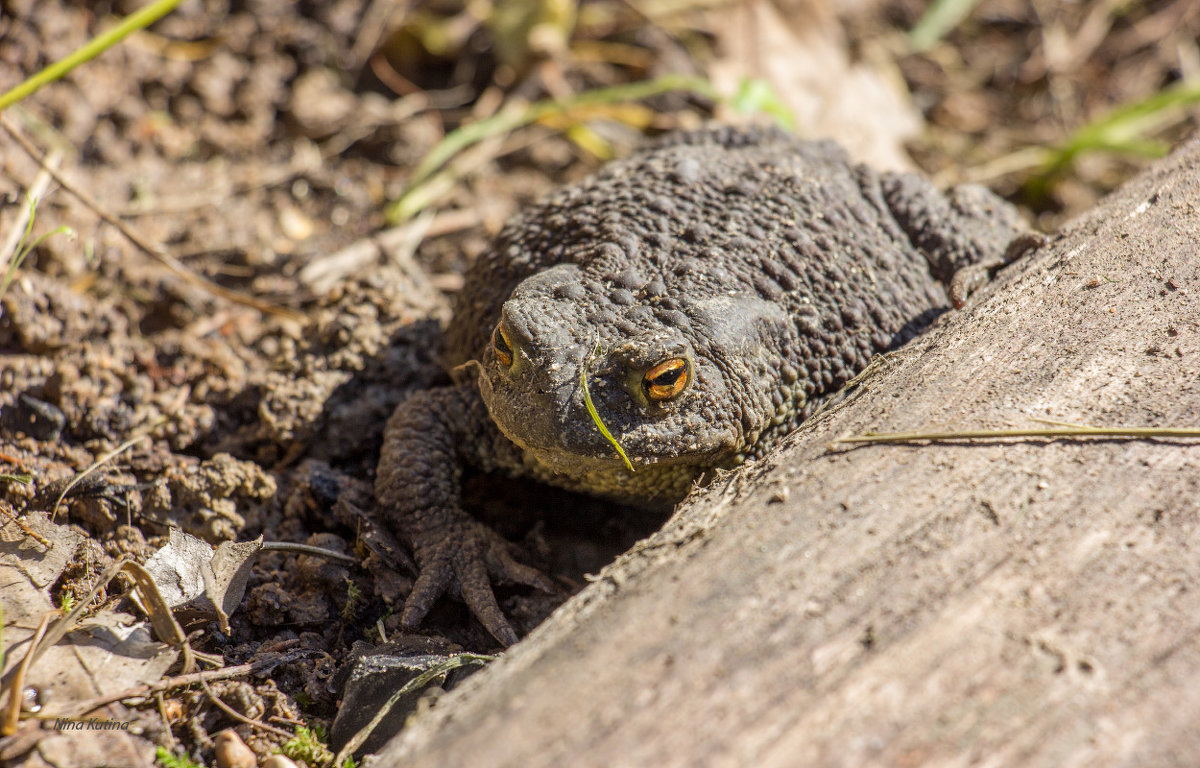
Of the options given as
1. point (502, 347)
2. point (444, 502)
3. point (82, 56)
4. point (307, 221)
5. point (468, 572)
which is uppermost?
point (82, 56)

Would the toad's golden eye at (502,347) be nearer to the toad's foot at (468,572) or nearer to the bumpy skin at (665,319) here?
the bumpy skin at (665,319)

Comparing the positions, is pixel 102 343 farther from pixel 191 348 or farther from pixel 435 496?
pixel 435 496

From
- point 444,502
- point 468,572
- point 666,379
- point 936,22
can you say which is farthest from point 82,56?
point 936,22

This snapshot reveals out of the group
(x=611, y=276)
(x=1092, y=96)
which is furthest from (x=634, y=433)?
(x=1092, y=96)

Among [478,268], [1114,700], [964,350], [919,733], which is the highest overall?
[478,268]

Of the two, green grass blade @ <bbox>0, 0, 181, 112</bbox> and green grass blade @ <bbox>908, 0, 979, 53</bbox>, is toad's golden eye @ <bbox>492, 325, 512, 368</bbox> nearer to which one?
green grass blade @ <bbox>0, 0, 181, 112</bbox>

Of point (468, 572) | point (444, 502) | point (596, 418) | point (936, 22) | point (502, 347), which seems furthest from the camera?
point (936, 22)

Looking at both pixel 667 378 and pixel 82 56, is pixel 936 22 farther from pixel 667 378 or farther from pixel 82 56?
pixel 82 56
